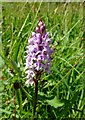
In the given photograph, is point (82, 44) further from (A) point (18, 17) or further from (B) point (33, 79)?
(B) point (33, 79)

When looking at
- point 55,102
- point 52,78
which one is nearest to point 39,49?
point 55,102

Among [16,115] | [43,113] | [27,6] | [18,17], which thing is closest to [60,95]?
[43,113]

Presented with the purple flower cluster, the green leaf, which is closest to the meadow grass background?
the green leaf

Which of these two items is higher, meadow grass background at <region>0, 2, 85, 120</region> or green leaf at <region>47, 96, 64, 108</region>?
meadow grass background at <region>0, 2, 85, 120</region>

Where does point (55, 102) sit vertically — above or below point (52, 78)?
below

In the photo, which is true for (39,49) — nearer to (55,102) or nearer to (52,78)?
(55,102)

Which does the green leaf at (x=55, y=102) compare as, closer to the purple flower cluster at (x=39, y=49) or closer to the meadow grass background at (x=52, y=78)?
the meadow grass background at (x=52, y=78)

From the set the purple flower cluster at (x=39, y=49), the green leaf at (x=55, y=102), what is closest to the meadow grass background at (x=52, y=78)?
the green leaf at (x=55, y=102)

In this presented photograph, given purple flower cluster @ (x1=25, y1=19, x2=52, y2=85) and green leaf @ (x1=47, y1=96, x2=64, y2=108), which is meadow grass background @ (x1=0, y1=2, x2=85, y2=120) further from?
purple flower cluster @ (x1=25, y1=19, x2=52, y2=85)

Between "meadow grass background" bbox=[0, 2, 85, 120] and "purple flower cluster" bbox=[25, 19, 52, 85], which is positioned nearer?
"purple flower cluster" bbox=[25, 19, 52, 85]

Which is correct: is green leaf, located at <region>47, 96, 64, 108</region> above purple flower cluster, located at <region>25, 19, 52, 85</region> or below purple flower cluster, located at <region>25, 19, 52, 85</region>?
below

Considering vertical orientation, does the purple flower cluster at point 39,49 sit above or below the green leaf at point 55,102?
above
